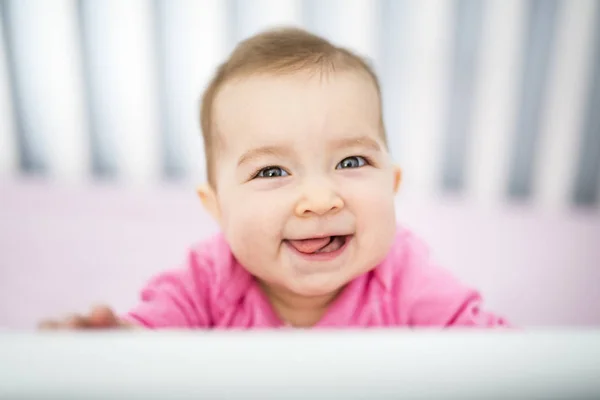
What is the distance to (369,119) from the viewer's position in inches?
24.5

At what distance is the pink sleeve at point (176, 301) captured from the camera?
691 mm

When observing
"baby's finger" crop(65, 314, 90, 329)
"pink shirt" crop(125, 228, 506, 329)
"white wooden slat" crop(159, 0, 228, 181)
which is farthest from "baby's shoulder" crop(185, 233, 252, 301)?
"white wooden slat" crop(159, 0, 228, 181)

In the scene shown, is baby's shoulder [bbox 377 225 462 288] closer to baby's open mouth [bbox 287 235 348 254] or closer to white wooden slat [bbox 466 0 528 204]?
baby's open mouth [bbox 287 235 348 254]

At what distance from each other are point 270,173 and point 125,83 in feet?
2.43

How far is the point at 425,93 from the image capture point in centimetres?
123

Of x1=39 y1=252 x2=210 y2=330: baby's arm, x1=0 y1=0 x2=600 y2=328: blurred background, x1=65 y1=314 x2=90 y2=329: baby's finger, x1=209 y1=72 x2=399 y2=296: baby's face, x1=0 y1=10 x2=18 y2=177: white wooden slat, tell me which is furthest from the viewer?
x1=0 y1=10 x2=18 y2=177: white wooden slat

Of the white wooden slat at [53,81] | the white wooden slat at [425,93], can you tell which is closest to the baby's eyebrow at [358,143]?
the white wooden slat at [425,93]

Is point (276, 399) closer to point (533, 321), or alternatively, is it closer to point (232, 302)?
point (232, 302)

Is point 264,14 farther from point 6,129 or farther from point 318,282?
point 318,282

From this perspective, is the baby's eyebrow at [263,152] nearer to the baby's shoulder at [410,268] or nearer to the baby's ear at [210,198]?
the baby's ear at [210,198]

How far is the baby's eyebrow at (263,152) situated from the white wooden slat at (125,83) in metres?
0.68

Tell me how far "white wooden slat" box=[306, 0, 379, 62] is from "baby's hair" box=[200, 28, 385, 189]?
514 millimetres

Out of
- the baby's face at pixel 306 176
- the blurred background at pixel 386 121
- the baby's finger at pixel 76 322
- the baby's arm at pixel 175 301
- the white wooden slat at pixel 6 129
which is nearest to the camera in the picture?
the baby's finger at pixel 76 322

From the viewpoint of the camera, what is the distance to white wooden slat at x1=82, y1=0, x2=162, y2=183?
120 centimetres
